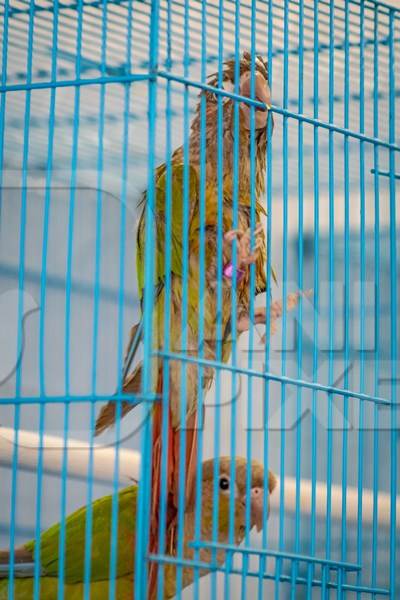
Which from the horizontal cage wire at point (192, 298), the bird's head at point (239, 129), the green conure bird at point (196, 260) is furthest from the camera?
the bird's head at point (239, 129)

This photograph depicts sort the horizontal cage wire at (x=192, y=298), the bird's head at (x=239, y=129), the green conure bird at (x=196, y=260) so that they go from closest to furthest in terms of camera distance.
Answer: the horizontal cage wire at (x=192, y=298) → the green conure bird at (x=196, y=260) → the bird's head at (x=239, y=129)

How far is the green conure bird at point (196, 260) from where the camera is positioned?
1.56 m

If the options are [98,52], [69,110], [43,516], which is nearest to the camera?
[98,52]

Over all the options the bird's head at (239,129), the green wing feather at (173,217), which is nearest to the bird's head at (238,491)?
the green wing feather at (173,217)

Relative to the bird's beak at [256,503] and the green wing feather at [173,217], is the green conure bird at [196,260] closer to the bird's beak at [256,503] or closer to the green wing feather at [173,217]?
the green wing feather at [173,217]

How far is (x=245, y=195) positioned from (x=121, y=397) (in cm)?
53

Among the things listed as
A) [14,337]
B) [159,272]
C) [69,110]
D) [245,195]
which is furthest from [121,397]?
[69,110]

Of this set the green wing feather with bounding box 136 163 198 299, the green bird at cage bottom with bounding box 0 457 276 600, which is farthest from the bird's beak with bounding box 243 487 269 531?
the green wing feather with bounding box 136 163 198 299

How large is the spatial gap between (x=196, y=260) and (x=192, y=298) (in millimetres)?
63

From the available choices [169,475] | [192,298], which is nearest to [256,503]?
[169,475]

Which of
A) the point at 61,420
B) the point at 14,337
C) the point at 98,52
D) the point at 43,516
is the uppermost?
the point at 98,52

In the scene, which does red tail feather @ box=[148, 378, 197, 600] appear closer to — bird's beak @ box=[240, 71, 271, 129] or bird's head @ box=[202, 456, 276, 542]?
bird's head @ box=[202, 456, 276, 542]

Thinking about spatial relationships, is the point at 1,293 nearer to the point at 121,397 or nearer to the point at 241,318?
the point at 241,318

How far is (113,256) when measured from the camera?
9.02 feet
